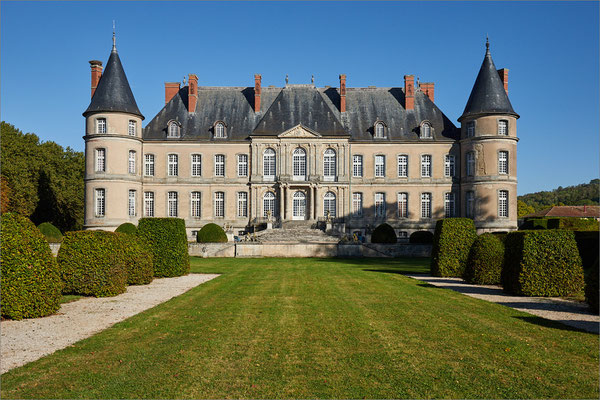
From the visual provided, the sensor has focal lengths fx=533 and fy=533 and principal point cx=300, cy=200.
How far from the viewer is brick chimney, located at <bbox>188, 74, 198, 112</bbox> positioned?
119ft

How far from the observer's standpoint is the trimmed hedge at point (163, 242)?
1557cm

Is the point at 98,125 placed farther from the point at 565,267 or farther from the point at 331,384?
the point at 331,384

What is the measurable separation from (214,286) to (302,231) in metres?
19.2

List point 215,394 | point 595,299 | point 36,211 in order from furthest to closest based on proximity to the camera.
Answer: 1. point 36,211
2. point 595,299
3. point 215,394

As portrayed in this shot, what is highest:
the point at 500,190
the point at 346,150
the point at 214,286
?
the point at 346,150

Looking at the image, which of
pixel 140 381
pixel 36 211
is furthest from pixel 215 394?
pixel 36 211

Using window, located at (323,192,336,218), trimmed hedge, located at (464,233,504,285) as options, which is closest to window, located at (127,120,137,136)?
window, located at (323,192,336,218)

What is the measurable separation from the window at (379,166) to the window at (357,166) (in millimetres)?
1092

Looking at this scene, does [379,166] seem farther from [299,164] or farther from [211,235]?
[211,235]

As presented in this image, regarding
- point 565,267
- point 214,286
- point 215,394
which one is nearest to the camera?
point 215,394

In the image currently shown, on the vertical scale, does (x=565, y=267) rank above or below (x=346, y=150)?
below

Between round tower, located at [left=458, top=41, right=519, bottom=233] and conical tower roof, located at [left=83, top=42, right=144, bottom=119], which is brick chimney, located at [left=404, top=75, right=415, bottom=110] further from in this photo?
conical tower roof, located at [left=83, top=42, right=144, bottom=119]

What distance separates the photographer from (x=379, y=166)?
119 feet

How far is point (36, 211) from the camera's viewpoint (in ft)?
131
